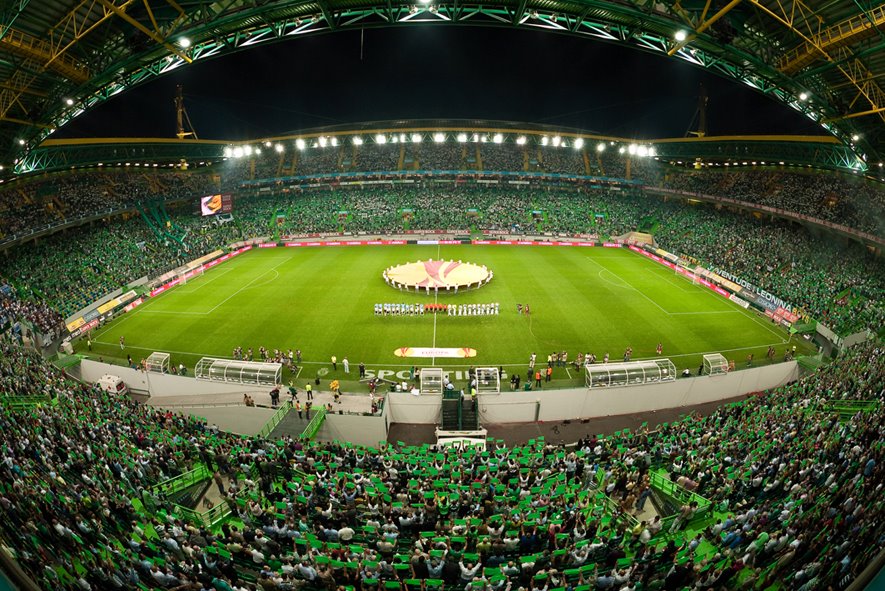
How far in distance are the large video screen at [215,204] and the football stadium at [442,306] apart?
0.37 m

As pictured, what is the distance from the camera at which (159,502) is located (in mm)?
16141

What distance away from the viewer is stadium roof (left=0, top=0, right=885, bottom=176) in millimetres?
20859

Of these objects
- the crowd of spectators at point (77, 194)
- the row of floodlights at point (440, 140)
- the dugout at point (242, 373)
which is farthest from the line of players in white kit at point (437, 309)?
the row of floodlights at point (440, 140)

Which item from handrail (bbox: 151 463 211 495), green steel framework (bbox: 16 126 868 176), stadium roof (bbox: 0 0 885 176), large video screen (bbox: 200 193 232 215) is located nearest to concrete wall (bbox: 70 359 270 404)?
handrail (bbox: 151 463 211 495)

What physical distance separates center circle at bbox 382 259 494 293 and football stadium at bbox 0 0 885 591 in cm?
80

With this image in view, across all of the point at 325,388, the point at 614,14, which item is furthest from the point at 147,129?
the point at 614,14

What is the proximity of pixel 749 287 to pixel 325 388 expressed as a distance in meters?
38.5

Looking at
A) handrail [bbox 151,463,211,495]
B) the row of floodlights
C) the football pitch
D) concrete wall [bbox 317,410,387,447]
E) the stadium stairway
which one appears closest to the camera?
handrail [bbox 151,463,211,495]

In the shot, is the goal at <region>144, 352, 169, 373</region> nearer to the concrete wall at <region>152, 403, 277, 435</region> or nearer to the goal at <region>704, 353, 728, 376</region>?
the concrete wall at <region>152, 403, 277, 435</region>

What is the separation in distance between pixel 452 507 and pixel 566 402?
532 inches

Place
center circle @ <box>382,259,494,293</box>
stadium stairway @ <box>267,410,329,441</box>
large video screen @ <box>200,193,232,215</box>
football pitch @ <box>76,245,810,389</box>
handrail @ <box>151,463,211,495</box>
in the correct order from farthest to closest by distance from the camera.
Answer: large video screen @ <box>200,193,232,215</box>
center circle @ <box>382,259,494,293</box>
football pitch @ <box>76,245,810,389</box>
stadium stairway @ <box>267,410,329,441</box>
handrail @ <box>151,463,211,495</box>

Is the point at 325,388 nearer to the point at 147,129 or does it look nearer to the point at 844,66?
the point at 844,66

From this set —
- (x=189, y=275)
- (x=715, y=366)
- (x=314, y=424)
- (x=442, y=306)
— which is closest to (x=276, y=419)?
(x=314, y=424)

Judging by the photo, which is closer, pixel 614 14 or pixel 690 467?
pixel 690 467
